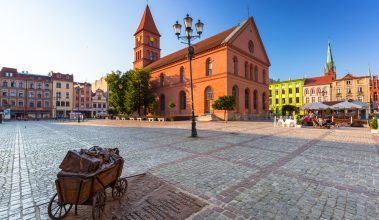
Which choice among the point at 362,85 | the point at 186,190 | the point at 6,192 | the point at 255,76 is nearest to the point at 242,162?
the point at 186,190

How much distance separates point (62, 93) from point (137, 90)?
42.8 m

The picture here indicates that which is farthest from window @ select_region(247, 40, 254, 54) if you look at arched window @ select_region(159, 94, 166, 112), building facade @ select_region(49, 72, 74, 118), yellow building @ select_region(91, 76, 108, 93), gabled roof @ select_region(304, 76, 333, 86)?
building facade @ select_region(49, 72, 74, 118)

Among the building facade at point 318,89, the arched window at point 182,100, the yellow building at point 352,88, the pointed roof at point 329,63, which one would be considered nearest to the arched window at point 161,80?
the arched window at point 182,100

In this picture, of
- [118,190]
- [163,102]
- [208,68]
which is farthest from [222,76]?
[118,190]

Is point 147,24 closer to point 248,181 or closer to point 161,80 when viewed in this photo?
point 161,80

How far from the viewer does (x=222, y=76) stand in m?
28.6

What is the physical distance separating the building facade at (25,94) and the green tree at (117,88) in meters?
38.1

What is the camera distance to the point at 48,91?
2377 inches

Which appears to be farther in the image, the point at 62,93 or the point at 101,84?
the point at 101,84

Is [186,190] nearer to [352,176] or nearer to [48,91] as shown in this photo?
[352,176]

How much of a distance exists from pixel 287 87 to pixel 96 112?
238ft

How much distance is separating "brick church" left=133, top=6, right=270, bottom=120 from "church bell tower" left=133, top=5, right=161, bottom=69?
349 inches

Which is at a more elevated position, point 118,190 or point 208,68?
point 208,68

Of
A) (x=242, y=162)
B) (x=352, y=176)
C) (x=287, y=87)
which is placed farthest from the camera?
(x=287, y=87)
